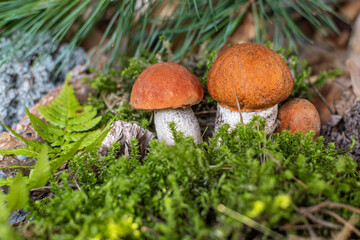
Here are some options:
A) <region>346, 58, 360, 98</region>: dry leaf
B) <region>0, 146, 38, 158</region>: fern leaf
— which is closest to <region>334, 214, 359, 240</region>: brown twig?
<region>346, 58, 360, 98</region>: dry leaf

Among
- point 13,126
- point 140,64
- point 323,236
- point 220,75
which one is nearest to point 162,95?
point 220,75

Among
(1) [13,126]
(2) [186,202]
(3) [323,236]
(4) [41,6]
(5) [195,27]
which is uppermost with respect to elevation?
(4) [41,6]

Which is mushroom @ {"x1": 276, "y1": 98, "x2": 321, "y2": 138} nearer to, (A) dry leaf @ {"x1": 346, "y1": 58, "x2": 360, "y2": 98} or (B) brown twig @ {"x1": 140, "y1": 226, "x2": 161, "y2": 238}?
(A) dry leaf @ {"x1": 346, "y1": 58, "x2": 360, "y2": 98}

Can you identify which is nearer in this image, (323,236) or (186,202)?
(323,236)

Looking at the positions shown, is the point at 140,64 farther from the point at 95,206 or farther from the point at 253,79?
the point at 95,206

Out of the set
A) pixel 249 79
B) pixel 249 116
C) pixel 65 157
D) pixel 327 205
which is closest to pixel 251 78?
pixel 249 79

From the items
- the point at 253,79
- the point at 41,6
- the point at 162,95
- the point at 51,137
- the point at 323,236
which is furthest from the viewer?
the point at 41,6
